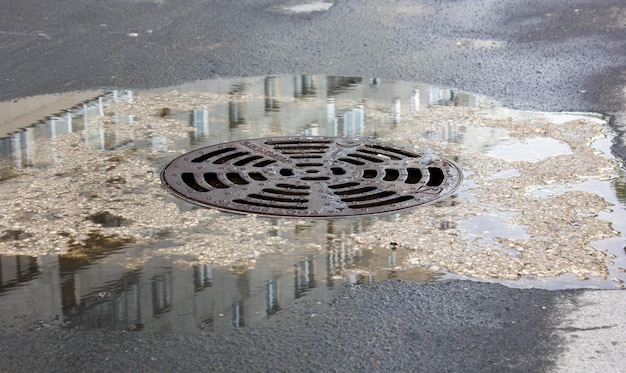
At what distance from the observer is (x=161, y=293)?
3809mm

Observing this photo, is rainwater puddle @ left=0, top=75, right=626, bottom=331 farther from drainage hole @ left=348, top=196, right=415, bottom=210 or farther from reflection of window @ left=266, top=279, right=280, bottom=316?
drainage hole @ left=348, top=196, right=415, bottom=210

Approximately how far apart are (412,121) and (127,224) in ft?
8.85

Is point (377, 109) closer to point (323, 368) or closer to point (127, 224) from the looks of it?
point (127, 224)

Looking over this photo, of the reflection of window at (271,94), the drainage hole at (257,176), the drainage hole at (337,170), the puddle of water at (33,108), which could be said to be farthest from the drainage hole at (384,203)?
the puddle of water at (33,108)

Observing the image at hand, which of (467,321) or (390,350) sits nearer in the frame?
(390,350)

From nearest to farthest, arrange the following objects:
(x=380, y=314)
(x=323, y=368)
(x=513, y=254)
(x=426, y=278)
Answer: (x=323, y=368), (x=380, y=314), (x=426, y=278), (x=513, y=254)

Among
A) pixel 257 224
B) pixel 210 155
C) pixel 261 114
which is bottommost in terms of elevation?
pixel 257 224

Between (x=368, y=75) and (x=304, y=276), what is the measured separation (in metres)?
4.15

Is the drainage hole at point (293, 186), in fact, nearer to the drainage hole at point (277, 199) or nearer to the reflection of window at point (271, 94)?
the drainage hole at point (277, 199)

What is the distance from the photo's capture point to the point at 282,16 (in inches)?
387

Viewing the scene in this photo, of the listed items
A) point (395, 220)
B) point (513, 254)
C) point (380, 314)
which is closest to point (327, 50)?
point (395, 220)

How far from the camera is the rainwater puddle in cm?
382

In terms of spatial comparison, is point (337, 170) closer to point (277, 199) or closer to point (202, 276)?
point (277, 199)

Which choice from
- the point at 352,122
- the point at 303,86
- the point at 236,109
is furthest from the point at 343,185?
the point at 303,86
